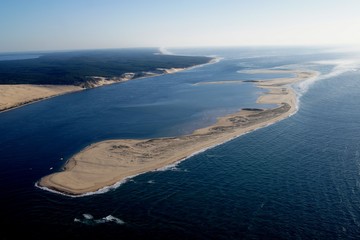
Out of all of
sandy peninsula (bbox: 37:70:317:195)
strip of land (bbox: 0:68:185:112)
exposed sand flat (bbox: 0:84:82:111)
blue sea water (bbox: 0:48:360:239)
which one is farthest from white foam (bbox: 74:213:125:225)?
exposed sand flat (bbox: 0:84:82:111)

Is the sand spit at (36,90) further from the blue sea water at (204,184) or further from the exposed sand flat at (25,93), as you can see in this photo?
the blue sea water at (204,184)

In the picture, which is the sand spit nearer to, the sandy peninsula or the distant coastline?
the distant coastline

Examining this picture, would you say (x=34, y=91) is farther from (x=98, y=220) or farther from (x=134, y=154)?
(x=98, y=220)

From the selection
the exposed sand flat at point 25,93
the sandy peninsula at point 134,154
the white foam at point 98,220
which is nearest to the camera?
the white foam at point 98,220

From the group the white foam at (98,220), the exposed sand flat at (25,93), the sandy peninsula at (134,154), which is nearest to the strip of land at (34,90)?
the exposed sand flat at (25,93)

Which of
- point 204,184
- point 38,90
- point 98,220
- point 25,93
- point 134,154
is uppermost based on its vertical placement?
point 38,90

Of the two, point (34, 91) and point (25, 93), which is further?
point (34, 91)

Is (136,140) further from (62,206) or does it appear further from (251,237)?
(251,237)

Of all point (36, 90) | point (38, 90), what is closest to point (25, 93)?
point (36, 90)
